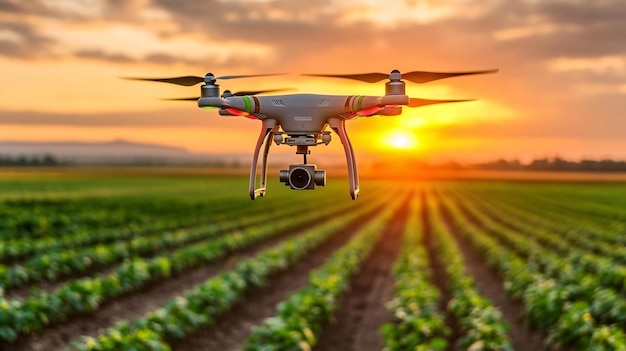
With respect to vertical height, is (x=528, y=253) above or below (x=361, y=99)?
below

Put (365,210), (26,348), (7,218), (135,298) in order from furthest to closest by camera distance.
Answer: (365,210) → (7,218) → (135,298) → (26,348)

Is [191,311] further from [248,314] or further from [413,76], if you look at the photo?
[413,76]

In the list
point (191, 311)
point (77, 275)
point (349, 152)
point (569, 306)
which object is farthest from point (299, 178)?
point (77, 275)

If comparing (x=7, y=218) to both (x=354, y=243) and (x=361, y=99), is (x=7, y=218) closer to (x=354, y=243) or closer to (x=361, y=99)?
(x=354, y=243)

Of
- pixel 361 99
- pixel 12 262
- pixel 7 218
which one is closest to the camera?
pixel 361 99

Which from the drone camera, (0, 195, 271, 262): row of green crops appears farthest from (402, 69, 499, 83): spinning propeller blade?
(0, 195, 271, 262): row of green crops

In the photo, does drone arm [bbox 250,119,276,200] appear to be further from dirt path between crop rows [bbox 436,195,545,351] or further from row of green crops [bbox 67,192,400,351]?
dirt path between crop rows [bbox 436,195,545,351]

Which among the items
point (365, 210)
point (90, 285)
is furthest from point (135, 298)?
point (365, 210)
